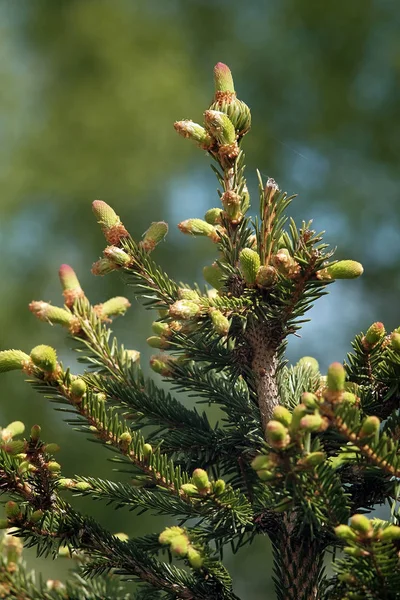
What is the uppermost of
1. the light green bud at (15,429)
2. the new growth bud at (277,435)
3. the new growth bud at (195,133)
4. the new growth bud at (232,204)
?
the new growth bud at (195,133)

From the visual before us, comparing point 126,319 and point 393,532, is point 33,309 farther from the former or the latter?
point 126,319

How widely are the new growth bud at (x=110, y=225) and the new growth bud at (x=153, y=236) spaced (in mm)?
24

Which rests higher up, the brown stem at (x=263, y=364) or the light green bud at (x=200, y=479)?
the brown stem at (x=263, y=364)

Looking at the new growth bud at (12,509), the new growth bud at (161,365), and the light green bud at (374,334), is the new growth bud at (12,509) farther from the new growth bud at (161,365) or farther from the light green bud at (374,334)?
the light green bud at (374,334)

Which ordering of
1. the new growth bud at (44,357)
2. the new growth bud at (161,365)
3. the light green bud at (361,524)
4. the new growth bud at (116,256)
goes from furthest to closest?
the new growth bud at (161,365) < the new growth bud at (116,256) < the new growth bud at (44,357) < the light green bud at (361,524)

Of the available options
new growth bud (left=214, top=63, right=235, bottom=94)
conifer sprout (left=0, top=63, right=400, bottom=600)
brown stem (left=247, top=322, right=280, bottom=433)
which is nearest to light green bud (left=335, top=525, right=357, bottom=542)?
conifer sprout (left=0, top=63, right=400, bottom=600)

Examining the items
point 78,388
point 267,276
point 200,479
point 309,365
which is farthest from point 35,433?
point 309,365

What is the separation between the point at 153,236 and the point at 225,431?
0.23m

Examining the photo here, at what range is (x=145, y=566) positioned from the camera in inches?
27.0

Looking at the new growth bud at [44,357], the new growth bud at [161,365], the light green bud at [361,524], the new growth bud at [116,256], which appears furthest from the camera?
the new growth bud at [161,365]

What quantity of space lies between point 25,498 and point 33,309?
0.18m

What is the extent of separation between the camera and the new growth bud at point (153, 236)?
79cm

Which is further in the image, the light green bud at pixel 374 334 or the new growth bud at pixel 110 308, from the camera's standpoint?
the new growth bud at pixel 110 308

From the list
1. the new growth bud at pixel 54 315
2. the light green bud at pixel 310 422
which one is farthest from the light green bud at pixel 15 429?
the light green bud at pixel 310 422
